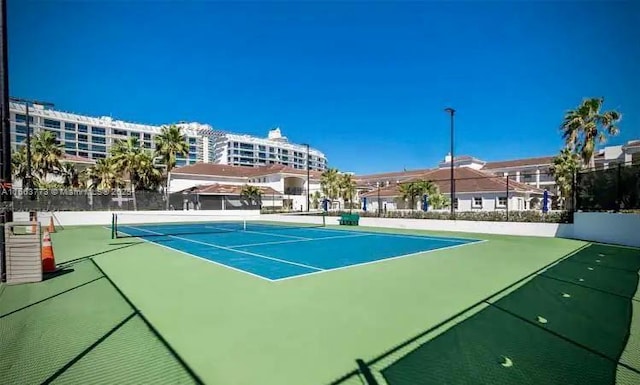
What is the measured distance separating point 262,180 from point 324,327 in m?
64.1

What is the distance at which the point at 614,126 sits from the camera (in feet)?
93.6

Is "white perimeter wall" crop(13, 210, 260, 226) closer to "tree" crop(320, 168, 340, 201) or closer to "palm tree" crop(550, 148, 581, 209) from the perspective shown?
"tree" crop(320, 168, 340, 201)

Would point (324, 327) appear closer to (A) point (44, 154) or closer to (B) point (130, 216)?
(B) point (130, 216)

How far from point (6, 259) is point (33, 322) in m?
3.69

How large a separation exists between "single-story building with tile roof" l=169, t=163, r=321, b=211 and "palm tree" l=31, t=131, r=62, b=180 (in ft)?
58.8

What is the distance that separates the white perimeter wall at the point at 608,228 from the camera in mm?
14602

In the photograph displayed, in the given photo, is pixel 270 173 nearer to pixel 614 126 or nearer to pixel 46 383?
pixel 614 126

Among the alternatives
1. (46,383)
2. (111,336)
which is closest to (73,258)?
(111,336)

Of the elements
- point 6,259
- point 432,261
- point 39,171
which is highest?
point 39,171

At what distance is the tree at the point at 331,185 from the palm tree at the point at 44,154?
38.1 m

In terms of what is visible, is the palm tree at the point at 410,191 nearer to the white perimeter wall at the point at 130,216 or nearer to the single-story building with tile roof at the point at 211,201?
the white perimeter wall at the point at 130,216

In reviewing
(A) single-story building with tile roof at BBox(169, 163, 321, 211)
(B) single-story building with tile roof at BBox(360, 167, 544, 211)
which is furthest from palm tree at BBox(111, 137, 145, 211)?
(B) single-story building with tile roof at BBox(360, 167, 544, 211)

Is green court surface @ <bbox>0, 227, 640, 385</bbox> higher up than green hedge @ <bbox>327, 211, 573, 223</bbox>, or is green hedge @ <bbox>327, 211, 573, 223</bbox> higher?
green hedge @ <bbox>327, 211, 573, 223</bbox>

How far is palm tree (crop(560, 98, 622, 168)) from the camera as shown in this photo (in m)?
28.5
